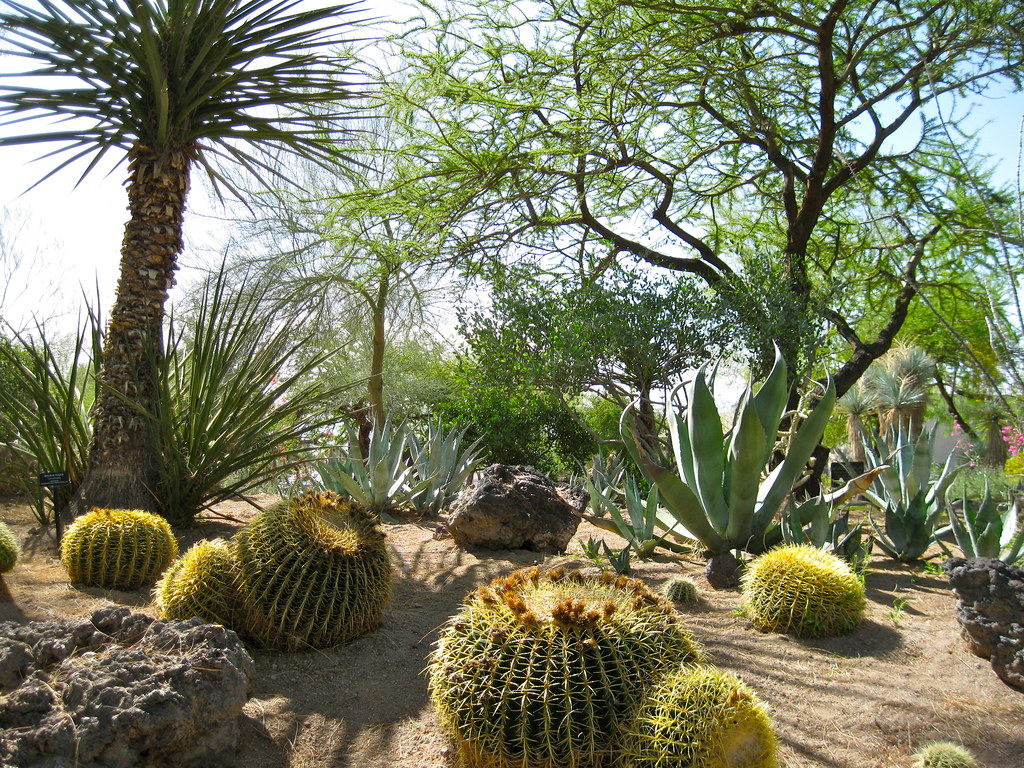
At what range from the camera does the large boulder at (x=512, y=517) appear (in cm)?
600

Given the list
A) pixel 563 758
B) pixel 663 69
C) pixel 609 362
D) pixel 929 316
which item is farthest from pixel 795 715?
pixel 929 316

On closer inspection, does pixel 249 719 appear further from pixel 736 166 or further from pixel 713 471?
pixel 736 166

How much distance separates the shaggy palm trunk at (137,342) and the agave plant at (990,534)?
19.4ft

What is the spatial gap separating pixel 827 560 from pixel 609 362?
468 cm

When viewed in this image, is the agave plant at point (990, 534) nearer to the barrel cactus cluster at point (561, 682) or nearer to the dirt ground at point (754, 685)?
the dirt ground at point (754, 685)

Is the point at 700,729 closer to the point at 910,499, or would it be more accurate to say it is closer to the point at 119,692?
the point at 119,692

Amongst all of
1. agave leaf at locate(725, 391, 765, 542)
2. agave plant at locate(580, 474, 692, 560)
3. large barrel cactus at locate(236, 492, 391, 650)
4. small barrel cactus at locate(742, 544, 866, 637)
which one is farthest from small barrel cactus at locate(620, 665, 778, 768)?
agave plant at locate(580, 474, 692, 560)

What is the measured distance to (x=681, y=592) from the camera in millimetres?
4457

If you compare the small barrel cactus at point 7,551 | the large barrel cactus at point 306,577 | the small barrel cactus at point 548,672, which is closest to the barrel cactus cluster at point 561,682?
the small barrel cactus at point 548,672

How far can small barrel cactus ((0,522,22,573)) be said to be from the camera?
4414 millimetres

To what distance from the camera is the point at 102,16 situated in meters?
5.75

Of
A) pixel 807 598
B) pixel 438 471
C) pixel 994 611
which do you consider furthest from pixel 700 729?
pixel 438 471

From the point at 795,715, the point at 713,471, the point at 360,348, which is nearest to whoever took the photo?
the point at 795,715

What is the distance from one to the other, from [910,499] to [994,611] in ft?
7.29
